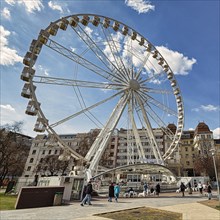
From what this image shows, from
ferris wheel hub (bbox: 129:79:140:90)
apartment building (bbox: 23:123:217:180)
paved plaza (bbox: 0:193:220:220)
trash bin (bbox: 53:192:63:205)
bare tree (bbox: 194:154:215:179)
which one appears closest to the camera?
paved plaza (bbox: 0:193:220:220)

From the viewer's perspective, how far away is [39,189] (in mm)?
13219

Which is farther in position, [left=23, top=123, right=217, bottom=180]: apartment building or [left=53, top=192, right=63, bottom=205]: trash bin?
[left=23, top=123, right=217, bottom=180]: apartment building

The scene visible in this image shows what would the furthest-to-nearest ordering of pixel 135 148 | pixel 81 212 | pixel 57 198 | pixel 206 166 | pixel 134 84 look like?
pixel 135 148 → pixel 206 166 → pixel 134 84 → pixel 57 198 → pixel 81 212

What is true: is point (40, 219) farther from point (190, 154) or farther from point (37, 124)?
point (190, 154)

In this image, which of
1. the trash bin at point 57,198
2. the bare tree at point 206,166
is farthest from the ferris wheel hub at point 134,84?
the bare tree at point 206,166

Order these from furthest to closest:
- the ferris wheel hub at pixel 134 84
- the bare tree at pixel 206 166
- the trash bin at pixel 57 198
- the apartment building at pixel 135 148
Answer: the apartment building at pixel 135 148, the bare tree at pixel 206 166, the ferris wheel hub at pixel 134 84, the trash bin at pixel 57 198

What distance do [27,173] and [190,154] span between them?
197 ft

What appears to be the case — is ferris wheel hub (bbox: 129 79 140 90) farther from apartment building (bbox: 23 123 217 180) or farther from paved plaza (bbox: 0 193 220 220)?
apartment building (bbox: 23 123 217 180)

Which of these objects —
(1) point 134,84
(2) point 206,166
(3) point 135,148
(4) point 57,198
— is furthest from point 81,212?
(3) point 135,148

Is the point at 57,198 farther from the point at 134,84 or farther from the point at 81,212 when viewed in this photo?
the point at 134,84

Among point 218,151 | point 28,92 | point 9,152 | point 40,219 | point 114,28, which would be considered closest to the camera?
point 40,219

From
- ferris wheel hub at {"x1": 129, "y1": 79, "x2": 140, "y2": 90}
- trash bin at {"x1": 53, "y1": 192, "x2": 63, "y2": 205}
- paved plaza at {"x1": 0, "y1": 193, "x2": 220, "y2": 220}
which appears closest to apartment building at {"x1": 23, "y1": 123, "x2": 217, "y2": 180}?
ferris wheel hub at {"x1": 129, "y1": 79, "x2": 140, "y2": 90}

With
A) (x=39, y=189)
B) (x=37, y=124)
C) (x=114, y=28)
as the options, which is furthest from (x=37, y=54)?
(x=39, y=189)

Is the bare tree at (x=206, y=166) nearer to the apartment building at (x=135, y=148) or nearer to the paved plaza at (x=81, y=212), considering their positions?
the apartment building at (x=135, y=148)
